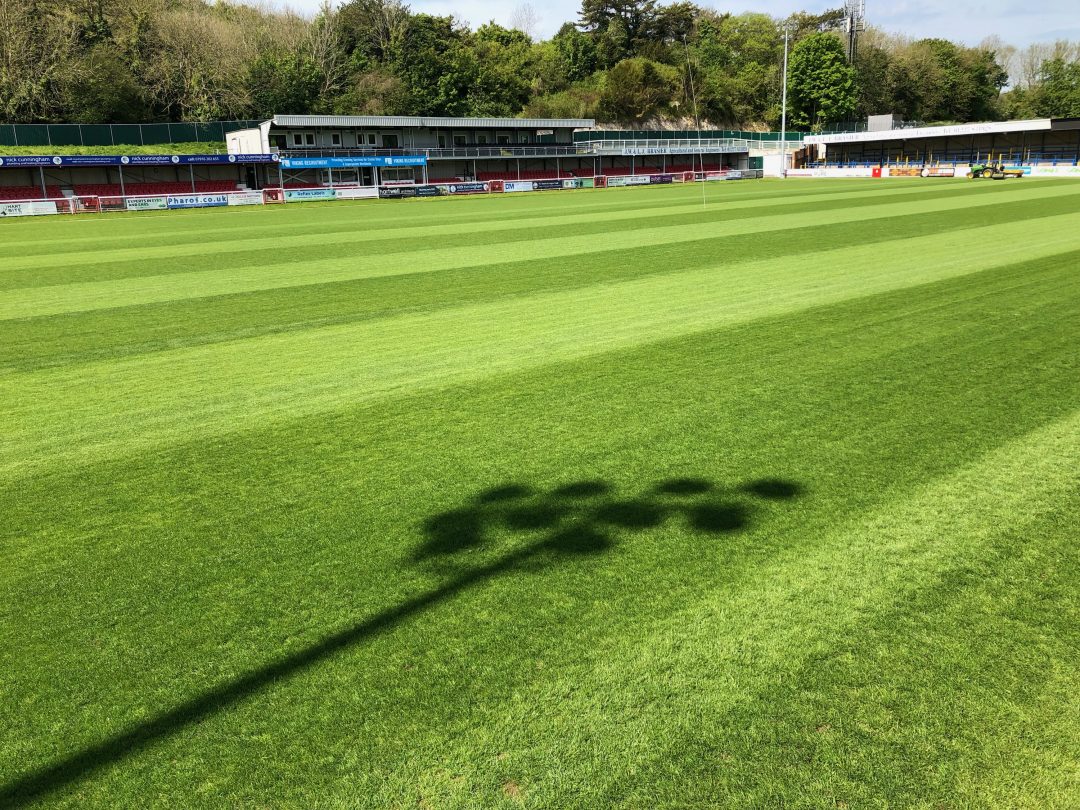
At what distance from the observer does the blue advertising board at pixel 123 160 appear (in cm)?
4734

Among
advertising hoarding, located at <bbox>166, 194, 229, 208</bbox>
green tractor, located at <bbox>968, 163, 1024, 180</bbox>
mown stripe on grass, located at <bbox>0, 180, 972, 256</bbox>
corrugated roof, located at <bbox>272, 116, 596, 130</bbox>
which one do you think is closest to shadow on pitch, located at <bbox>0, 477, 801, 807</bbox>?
mown stripe on grass, located at <bbox>0, 180, 972, 256</bbox>

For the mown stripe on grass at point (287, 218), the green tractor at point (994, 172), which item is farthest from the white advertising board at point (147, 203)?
the green tractor at point (994, 172)

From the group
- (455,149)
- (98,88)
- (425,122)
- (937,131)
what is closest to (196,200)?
(425,122)

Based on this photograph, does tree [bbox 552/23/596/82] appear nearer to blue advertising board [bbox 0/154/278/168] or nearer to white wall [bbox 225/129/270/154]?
white wall [bbox 225/129/270/154]

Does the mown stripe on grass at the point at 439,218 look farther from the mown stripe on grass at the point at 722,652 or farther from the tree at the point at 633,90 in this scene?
the tree at the point at 633,90

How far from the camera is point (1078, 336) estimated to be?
926 cm

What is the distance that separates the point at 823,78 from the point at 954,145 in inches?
927

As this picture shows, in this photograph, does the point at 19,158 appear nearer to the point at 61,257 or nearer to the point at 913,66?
the point at 61,257

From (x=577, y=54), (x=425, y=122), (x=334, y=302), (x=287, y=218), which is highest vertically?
(x=577, y=54)

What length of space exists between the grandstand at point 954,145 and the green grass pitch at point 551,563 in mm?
66427

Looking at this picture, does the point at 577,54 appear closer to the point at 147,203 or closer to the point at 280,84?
the point at 280,84

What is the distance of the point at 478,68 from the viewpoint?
3130 inches

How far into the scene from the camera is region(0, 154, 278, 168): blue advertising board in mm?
47344

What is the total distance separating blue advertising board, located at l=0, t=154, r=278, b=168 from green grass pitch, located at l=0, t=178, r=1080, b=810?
45.2m
